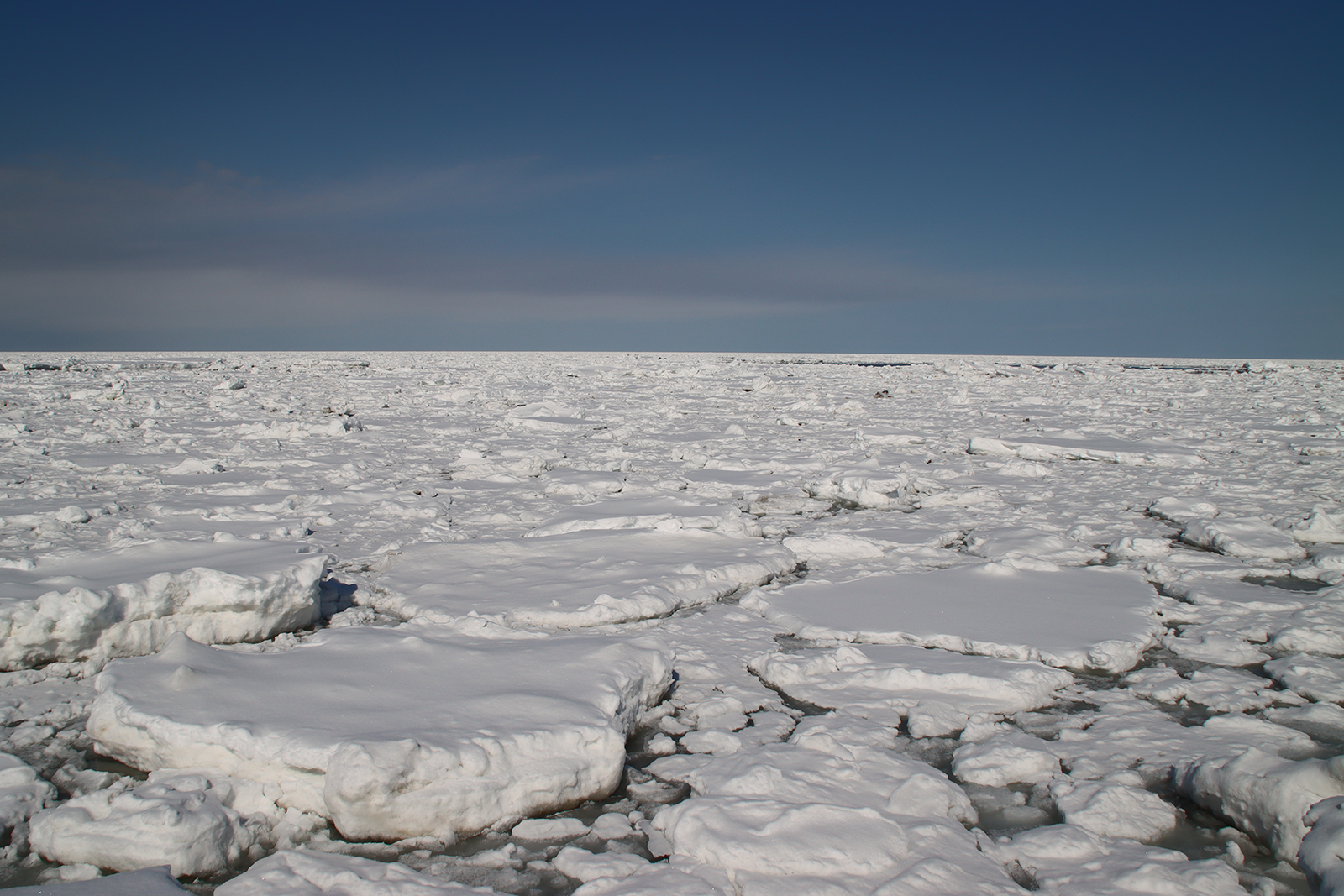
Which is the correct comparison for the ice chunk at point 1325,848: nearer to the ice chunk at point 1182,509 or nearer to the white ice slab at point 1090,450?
the ice chunk at point 1182,509

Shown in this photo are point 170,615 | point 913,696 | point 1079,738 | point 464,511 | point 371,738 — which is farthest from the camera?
point 464,511

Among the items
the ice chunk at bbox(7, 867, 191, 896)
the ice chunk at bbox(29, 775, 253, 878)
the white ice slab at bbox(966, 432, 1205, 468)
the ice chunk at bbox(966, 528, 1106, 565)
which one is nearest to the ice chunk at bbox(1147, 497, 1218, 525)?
the ice chunk at bbox(966, 528, 1106, 565)

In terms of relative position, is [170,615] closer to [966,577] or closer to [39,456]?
[966,577]

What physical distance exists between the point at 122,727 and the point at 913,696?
227cm

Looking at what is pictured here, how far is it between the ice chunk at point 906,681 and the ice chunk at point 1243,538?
207cm

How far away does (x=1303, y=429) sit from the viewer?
882cm

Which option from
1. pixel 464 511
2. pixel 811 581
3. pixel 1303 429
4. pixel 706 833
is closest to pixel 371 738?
pixel 706 833

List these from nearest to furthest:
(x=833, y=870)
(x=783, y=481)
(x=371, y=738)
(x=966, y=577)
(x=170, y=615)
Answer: (x=833, y=870), (x=371, y=738), (x=170, y=615), (x=966, y=577), (x=783, y=481)

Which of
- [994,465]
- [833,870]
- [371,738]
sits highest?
[994,465]

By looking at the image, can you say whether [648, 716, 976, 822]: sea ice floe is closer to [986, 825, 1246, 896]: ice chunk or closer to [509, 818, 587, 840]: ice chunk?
[986, 825, 1246, 896]: ice chunk

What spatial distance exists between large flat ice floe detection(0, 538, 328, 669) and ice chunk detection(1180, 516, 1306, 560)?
14.5 ft

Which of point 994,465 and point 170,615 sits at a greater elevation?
point 994,465

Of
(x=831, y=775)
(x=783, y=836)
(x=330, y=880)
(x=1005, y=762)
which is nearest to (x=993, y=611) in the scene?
(x=1005, y=762)

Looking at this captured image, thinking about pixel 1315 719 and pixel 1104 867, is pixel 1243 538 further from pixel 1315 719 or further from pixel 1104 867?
pixel 1104 867
